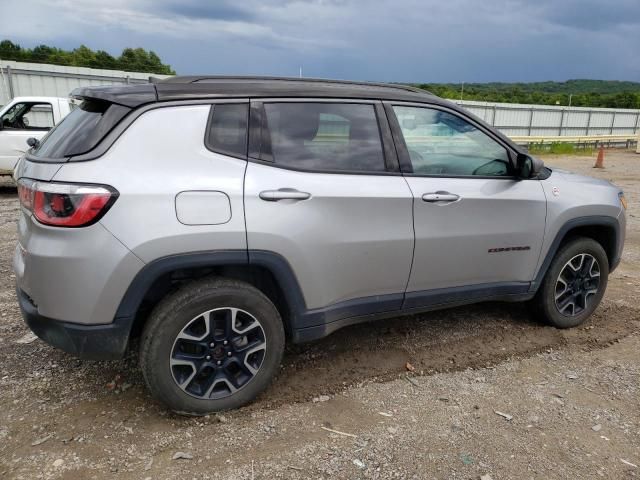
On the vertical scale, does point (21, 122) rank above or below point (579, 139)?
above

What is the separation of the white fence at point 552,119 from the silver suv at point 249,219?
21094 mm

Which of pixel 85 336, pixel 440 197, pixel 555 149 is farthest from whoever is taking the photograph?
pixel 555 149

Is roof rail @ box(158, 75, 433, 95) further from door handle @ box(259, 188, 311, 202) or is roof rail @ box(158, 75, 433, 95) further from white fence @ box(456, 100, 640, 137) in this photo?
white fence @ box(456, 100, 640, 137)

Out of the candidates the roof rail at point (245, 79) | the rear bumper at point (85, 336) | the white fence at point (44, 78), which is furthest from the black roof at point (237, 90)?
the white fence at point (44, 78)

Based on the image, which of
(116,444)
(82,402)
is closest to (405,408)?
(116,444)

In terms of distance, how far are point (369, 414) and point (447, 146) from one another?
6.04 ft

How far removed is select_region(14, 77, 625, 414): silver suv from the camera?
100 inches

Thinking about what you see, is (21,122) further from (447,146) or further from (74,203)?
(447,146)

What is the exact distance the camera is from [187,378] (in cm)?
280

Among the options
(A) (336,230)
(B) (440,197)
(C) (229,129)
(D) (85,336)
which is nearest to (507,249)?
(B) (440,197)

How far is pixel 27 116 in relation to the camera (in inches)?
396

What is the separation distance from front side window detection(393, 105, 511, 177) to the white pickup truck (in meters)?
8.53

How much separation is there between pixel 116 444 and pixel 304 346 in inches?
59.0

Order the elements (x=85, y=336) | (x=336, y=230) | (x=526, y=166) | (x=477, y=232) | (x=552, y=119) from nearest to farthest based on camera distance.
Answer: (x=85, y=336) → (x=336, y=230) → (x=477, y=232) → (x=526, y=166) → (x=552, y=119)
